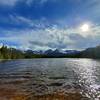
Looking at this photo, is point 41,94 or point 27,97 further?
point 41,94

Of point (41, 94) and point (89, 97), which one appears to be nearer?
point (89, 97)

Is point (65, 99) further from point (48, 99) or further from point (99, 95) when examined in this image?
point (99, 95)

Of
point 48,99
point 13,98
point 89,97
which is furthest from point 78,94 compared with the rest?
point 13,98

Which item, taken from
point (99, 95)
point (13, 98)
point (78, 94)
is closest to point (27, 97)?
point (13, 98)

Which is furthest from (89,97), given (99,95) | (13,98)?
(13,98)

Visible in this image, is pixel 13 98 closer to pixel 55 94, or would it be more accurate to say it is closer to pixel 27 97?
pixel 27 97

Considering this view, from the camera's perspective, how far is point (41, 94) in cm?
2606

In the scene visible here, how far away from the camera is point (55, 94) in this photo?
25500 mm

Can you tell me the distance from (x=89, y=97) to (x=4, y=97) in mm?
10146

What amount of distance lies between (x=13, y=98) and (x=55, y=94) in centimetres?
527

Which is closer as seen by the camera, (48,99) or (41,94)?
(48,99)

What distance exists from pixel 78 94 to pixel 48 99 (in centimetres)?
466

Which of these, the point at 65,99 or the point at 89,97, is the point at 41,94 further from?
the point at 89,97

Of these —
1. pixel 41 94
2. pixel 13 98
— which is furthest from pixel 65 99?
pixel 13 98
